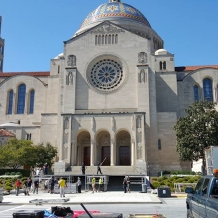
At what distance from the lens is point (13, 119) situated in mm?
45125

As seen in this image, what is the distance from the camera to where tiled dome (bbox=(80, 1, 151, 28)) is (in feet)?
179

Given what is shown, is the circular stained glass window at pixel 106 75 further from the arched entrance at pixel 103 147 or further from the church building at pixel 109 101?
the arched entrance at pixel 103 147

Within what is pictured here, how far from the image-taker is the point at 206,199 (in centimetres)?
693

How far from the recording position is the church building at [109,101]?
3578 cm

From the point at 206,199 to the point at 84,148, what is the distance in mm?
32817

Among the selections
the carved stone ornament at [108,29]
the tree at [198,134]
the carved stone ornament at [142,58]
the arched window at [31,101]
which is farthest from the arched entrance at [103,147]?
the carved stone ornament at [108,29]

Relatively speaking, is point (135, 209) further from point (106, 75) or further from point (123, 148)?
point (106, 75)

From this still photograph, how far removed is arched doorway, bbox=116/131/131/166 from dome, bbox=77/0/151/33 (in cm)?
2406

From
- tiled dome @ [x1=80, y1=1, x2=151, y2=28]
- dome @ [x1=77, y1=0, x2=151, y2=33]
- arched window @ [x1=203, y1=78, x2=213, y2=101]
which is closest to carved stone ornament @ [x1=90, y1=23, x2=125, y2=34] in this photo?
dome @ [x1=77, y1=0, x2=151, y2=33]

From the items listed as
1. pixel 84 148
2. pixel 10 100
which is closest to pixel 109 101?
pixel 84 148

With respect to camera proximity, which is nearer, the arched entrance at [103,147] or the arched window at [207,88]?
the arched entrance at [103,147]

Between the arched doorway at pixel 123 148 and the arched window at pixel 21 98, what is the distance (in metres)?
17.3

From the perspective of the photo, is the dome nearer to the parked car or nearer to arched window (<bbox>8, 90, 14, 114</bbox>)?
arched window (<bbox>8, 90, 14, 114</bbox>)

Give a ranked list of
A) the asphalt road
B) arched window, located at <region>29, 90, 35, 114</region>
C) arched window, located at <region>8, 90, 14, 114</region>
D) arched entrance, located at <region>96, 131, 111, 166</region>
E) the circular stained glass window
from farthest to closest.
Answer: arched window, located at <region>8, 90, 14, 114</region>, arched window, located at <region>29, 90, 35, 114</region>, the circular stained glass window, arched entrance, located at <region>96, 131, 111, 166</region>, the asphalt road
